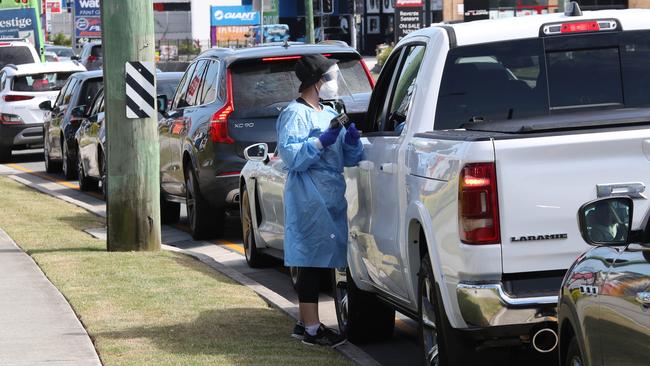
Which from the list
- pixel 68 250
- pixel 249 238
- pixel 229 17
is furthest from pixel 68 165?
pixel 229 17

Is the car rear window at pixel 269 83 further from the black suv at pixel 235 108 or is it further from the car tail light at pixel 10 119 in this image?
the car tail light at pixel 10 119

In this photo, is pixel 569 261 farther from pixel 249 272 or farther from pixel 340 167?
pixel 249 272

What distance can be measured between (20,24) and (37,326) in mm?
42296

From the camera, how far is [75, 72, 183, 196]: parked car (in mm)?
20391

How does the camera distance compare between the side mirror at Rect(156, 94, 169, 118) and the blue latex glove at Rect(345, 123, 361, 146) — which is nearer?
the blue latex glove at Rect(345, 123, 361, 146)

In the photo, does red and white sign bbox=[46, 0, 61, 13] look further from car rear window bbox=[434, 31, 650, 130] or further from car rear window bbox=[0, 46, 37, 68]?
car rear window bbox=[434, 31, 650, 130]

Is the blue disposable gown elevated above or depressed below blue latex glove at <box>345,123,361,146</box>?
below

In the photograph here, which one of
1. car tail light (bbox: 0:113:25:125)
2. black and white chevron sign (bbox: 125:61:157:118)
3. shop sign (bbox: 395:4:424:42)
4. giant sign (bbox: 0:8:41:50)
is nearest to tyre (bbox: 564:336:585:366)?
black and white chevron sign (bbox: 125:61:157:118)

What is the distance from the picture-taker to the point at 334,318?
10.5m

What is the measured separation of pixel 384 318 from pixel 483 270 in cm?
294

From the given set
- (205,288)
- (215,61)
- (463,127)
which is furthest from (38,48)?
(463,127)

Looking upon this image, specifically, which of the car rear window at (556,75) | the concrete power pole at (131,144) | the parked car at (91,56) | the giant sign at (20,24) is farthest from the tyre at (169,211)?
the giant sign at (20,24)

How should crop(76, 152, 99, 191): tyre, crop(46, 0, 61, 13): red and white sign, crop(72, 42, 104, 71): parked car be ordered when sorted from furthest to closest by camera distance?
crop(46, 0, 61, 13): red and white sign < crop(72, 42, 104, 71): parked car < crop(76, 152, 99, 191): tyre

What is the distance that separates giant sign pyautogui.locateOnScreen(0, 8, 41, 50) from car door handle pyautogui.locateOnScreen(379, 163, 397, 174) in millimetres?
43073
